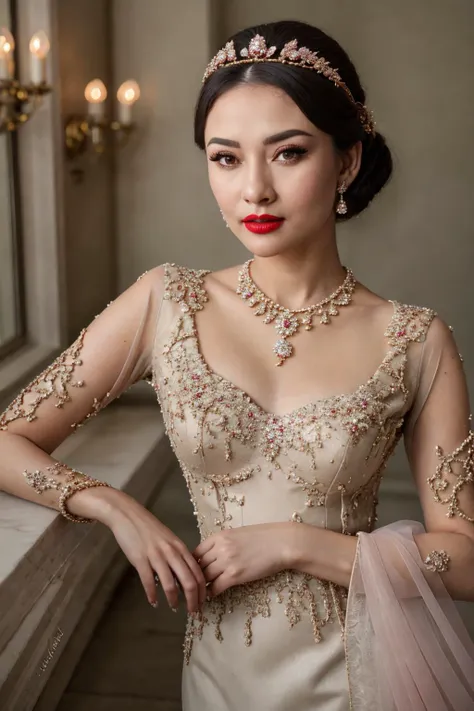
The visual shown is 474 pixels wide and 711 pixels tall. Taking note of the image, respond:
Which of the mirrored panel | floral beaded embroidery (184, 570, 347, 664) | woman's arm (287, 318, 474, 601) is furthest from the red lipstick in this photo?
the mirrored panel

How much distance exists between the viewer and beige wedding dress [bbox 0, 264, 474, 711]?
1472 millimetres

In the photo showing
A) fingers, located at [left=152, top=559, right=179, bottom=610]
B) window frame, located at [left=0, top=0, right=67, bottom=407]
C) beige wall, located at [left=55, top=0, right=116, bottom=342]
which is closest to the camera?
fingers, located at [left=152, top=559, right=179, bottom=610]

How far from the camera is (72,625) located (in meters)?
2.23

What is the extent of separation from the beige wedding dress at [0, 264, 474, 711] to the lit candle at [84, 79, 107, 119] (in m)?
1.56

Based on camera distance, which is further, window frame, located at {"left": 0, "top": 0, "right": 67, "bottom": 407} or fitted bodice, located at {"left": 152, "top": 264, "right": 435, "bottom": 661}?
window frame, located at {"left": 0, "top": 0, "right": 67, "bottom": 407}

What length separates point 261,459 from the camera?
4.88 feet

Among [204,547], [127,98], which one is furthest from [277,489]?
[127,98]

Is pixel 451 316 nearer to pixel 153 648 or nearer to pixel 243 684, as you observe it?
pixel 153 648

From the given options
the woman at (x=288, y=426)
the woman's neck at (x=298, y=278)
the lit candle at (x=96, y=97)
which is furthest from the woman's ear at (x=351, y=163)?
the lit candle at (x=96, y=97)

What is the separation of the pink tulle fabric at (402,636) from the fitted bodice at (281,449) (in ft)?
0.33

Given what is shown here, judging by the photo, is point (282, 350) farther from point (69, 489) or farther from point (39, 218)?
point (39, 218)

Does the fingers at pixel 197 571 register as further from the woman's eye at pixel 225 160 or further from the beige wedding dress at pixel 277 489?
the woman's eye at pixel 225 160

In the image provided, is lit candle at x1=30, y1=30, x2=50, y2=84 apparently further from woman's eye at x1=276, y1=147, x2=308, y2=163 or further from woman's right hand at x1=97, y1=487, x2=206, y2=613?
woman's right hand at x1=97, y1=487, x2=206, y2=613

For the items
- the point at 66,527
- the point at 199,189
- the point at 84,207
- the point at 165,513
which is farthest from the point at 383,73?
the point at 66,527
